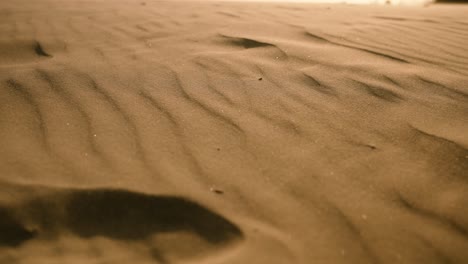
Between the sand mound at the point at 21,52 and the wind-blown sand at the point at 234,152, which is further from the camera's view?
the sand mound at the point at 21,52

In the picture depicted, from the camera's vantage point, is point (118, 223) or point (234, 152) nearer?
point (118, 223)

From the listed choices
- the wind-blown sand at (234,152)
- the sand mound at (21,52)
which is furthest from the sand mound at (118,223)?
the sand mound at (21,52)

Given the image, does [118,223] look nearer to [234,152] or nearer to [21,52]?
[234,152]

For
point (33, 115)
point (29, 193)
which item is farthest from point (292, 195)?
point (33, 115)

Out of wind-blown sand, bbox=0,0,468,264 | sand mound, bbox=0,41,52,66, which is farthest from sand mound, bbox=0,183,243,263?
sand mound, bbox=0,41,52,66

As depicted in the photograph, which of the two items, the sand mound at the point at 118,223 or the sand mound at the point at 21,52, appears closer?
the sand mound at the point at 118,223

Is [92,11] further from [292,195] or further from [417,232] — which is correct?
[417,232]

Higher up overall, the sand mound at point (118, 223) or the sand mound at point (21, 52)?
the sand mound at point (21, 52)

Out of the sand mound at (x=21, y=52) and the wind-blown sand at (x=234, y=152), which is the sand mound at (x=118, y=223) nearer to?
the wind-blown sand at (x=234, y=152)

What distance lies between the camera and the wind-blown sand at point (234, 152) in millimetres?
1109

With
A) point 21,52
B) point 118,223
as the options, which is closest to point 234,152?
point 118,223

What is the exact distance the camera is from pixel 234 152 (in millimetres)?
1458

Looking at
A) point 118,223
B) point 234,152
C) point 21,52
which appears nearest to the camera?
point 118,223

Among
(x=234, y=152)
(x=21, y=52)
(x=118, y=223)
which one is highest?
(x=21, y=52)
